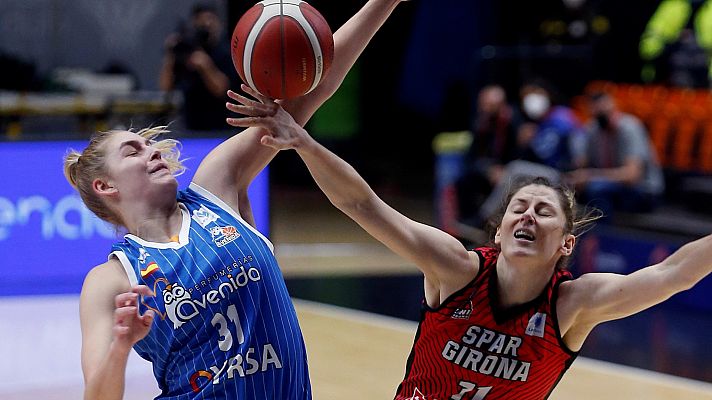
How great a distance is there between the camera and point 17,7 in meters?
9.66

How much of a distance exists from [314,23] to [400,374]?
3.86 m

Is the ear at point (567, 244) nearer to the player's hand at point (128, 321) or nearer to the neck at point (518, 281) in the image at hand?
the neck at point (518, 281)

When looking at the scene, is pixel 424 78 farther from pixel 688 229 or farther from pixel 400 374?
pixel 400 374

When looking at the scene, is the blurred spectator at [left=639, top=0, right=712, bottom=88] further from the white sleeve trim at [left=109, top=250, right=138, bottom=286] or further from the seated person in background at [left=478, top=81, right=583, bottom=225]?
the white sleeve trim at [left=109, top=250, right=138, bottom=286]

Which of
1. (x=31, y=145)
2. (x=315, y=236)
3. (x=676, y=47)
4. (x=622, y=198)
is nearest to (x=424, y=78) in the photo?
(x=315, y=236)

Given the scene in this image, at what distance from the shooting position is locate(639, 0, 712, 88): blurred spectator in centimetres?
1102

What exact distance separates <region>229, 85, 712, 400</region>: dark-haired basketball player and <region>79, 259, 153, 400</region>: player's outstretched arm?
2.51ft

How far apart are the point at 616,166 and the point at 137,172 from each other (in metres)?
7.44

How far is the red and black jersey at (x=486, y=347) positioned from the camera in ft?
11.5

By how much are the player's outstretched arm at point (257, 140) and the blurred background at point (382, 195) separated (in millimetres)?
3841

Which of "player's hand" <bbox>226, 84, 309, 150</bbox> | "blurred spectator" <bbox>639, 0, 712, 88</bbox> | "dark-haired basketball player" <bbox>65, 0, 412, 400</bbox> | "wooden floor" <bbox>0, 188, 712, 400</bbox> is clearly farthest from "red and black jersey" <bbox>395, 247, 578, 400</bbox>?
"blurred spectator" <bbox>639, 0, 712, 88</bbox>

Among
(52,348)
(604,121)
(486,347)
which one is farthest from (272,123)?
(604,121)

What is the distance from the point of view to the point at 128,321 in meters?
2.68

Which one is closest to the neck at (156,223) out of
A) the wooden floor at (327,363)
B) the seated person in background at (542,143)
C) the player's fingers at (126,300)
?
the player's fingers at (126,300)
